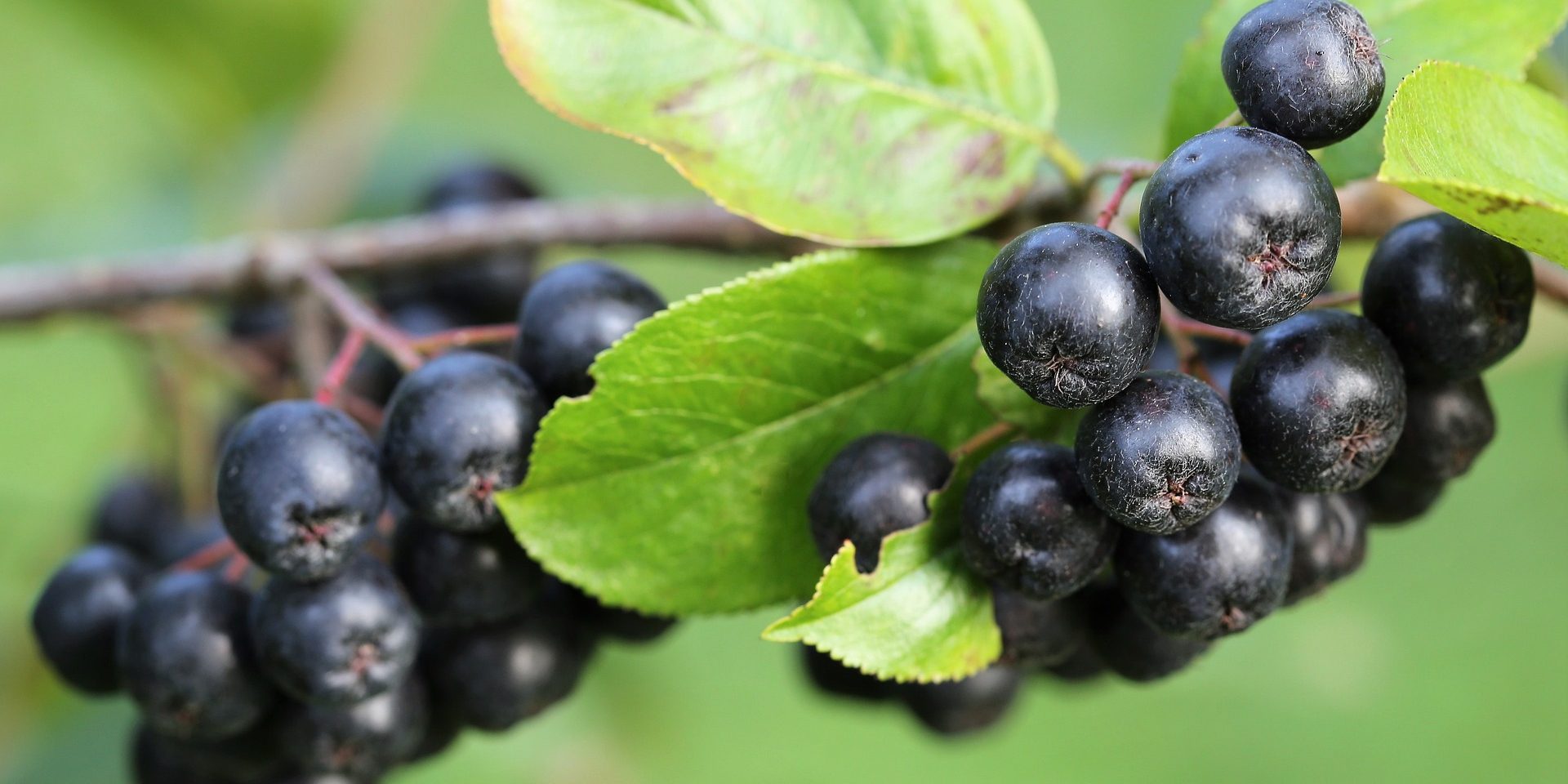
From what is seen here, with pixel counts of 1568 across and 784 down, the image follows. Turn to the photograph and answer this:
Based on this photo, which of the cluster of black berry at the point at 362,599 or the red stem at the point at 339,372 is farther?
the red stem at the point at 339,372

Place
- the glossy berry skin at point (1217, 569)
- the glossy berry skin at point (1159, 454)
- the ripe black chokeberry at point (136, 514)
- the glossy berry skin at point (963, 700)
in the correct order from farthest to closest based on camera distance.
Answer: the ripe black chokeberry at point (136, 514) < the glossy berry skin at point (963, 700) < the glossy berry skin at point (1217, 569) < the glossy berry skin at point (1159, 454)

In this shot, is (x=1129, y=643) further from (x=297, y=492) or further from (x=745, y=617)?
(x=745, y=617)

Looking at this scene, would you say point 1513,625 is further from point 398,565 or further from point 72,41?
point 72,41

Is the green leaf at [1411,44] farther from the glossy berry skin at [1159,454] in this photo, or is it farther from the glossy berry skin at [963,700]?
the glossy berry skin at [963,700]

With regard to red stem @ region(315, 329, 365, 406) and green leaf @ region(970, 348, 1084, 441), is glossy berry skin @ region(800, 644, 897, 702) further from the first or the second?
red stem @ region(315, 329, 365, 406)

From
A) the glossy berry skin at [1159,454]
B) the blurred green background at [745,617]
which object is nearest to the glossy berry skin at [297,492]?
the glossy berry skin at [1159,454]

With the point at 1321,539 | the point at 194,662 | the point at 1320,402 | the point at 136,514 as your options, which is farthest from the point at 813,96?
the point at 136,514

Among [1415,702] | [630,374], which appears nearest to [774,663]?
[1415,702]
